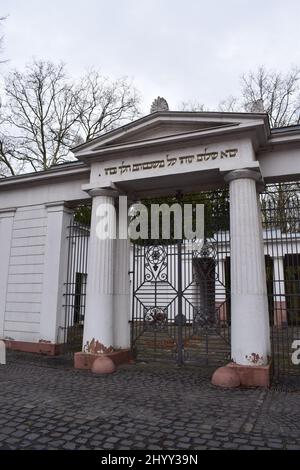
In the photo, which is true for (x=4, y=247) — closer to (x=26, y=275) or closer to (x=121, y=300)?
(x=26, y=275)

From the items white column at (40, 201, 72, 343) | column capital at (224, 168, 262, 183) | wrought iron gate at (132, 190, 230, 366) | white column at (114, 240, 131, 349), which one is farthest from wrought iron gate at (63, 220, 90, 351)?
column capital at (224, 168, 262, 183)

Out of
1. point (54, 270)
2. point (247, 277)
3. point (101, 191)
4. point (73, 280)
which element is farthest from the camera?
point (73, 280)

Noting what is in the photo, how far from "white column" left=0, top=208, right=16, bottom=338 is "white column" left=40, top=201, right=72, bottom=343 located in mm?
1526

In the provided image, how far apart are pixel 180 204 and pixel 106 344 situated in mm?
3843

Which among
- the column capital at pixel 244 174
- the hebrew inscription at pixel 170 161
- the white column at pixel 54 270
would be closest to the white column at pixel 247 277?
the column capital at pixel 244 174

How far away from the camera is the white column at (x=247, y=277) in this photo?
7414 millimetres

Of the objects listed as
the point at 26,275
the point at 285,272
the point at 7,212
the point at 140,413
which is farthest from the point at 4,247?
the point at 285,272

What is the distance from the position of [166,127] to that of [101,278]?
3.91m

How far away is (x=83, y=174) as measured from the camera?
411 inches

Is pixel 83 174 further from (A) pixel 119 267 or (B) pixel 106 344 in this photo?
(B) pixel 106 344

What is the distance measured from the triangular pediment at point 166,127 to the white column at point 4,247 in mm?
3673

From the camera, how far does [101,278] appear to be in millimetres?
9062
